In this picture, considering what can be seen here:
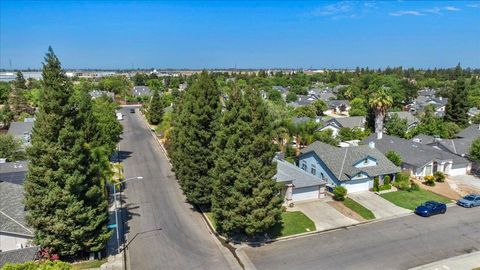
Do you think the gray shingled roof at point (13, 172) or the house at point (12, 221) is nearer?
the house at point (12, 221)

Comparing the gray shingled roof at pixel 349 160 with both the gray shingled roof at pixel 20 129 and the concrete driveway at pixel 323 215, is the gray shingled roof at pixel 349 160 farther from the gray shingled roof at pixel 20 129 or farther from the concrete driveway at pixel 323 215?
the gray shingled roof at pixel 20 129

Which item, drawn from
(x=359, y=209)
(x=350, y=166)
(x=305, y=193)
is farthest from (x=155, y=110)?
(x=359, y=209)

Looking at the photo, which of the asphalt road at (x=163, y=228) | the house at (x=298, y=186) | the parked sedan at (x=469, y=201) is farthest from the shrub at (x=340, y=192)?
the asphalt road at (x=163, y=228)

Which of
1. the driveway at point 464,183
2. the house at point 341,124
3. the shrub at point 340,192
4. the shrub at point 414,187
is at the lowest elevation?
the driveway at point 464,183

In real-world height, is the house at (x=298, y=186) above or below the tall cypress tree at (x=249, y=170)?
below

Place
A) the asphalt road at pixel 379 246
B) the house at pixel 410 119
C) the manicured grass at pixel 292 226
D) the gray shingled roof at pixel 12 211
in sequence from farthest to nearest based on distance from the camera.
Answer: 1. the house at pixel 410 119
2. the manicured grass at pixel 292 226
3. the gray shingled roof at pixel 12 211
4. the asphalt road at pixel 379 246

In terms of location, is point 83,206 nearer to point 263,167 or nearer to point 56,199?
point 56,199
